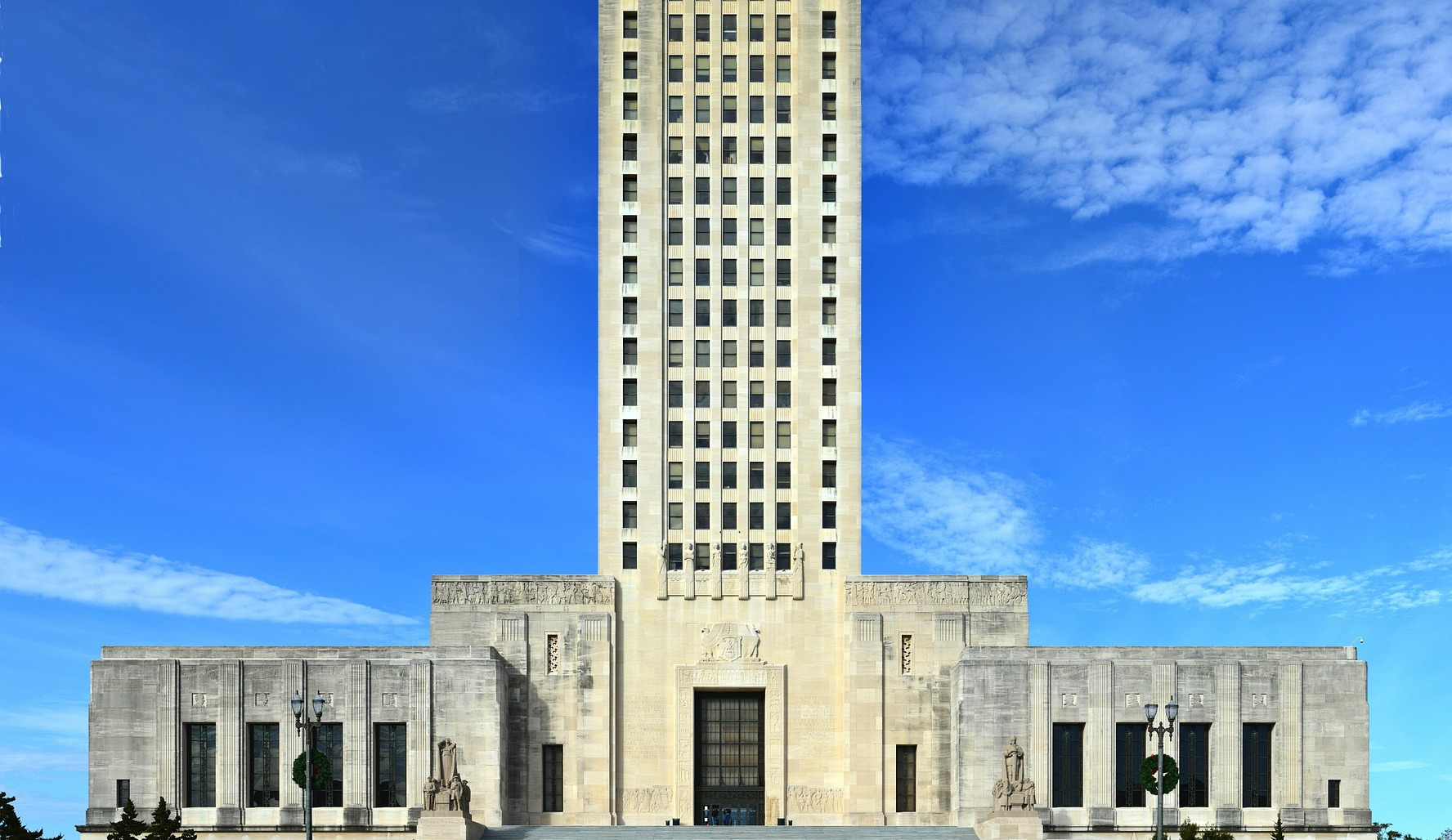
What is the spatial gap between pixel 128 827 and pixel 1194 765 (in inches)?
1650

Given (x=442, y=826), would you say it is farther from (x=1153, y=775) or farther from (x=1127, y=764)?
(x=1127, y=764)

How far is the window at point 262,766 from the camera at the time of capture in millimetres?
59438

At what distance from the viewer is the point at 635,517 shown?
220 feet

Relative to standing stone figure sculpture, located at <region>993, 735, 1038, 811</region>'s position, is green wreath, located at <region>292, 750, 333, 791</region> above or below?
above

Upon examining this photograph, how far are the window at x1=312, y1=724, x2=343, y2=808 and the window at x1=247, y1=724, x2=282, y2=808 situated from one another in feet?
5.46

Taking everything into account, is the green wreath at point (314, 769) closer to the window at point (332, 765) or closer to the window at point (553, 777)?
the window at point (332, 765)

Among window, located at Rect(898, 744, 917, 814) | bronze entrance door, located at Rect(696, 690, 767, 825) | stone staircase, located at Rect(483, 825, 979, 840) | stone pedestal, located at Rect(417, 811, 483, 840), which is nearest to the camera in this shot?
stone pedestal, located at Rect(417, 811, 483, 840)

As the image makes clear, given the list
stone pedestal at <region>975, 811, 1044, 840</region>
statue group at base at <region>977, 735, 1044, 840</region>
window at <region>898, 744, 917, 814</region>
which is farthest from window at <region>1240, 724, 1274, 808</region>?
window at <region>898, 744, 917, 814</region>

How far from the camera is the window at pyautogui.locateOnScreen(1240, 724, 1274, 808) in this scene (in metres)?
59.5

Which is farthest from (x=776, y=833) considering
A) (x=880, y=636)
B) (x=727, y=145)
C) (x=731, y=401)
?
(x=727, y=145)

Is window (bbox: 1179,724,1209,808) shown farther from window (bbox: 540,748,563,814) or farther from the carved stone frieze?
window (bbox: 540,748,563,814)

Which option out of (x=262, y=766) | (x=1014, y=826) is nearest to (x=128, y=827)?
(x=262, y=766)

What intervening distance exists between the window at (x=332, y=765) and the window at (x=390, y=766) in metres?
1.42

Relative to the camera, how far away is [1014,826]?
183ft
